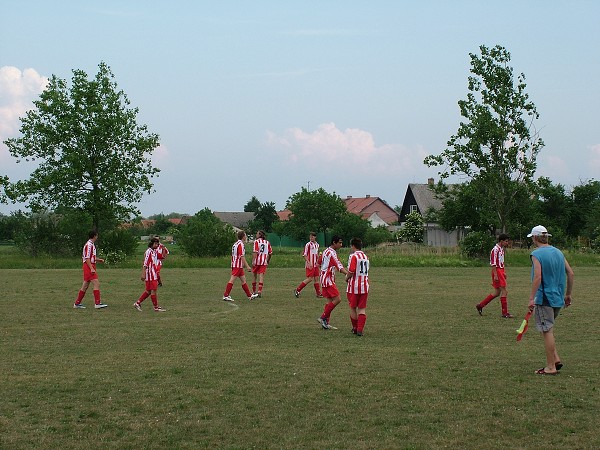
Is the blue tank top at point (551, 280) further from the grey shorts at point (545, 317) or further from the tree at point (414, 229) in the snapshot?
the tree at point (414, 229)

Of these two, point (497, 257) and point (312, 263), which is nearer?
point (497, 257)

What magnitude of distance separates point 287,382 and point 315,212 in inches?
2971

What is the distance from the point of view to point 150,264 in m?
17.9

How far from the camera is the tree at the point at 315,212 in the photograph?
8450 cm

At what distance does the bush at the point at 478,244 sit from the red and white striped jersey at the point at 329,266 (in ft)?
106

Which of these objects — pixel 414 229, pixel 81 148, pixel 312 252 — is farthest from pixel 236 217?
pixel 312 252

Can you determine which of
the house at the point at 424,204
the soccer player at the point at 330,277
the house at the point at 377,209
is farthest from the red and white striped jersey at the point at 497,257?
the house at the point at 377,209

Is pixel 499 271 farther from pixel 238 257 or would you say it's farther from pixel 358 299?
pixel 238 257

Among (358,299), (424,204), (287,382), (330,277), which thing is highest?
(424,204)

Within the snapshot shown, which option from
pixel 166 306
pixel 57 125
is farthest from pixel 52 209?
pixel 166 306

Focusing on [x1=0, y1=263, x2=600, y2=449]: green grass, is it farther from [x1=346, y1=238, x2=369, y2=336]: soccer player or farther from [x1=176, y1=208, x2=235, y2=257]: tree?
[x1=176, y1=208, x2=235, y2=257]: tree

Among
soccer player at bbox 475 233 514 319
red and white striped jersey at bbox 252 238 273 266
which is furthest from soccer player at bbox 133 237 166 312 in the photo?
soccer player at bbox 475 233 514 319

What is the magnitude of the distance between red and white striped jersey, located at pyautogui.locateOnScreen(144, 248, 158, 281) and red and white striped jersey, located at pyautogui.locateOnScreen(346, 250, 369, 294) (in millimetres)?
5967

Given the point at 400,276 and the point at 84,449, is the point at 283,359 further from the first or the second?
the point at 400,276
